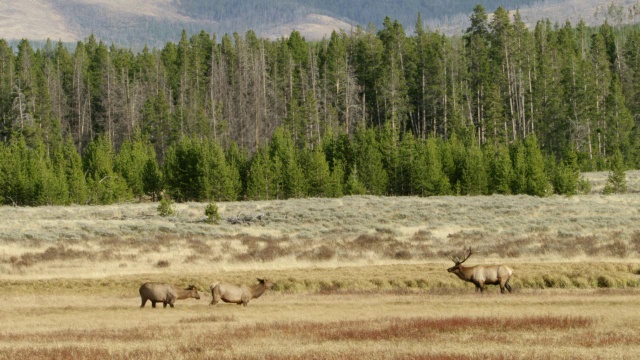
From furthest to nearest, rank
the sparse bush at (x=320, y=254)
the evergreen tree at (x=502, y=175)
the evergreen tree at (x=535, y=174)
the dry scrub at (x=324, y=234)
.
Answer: the evergreen tree at (x=502, y=175), the evergreen tree at (x=535, y=174), the sparse bush at (x=320, y=254), the dry scrub at (x=324, y=234)

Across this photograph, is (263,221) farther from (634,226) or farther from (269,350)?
(269,350)

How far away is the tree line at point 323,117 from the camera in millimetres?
72250

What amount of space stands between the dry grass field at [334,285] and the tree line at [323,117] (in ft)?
49.3

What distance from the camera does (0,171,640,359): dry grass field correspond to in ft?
55.1

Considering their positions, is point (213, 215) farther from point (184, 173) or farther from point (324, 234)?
point (184, 173)

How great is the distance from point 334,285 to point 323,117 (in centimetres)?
7929

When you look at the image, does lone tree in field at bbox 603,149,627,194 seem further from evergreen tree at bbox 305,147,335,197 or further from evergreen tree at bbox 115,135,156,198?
evergreen tree at bbox 115,135,156,198

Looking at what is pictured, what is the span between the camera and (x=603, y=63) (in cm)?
10681

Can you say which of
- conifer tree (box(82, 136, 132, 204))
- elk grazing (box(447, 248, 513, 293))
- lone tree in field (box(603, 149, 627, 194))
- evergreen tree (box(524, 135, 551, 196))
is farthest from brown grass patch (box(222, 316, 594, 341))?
conifer tree (box(82, 136, 132, 204))

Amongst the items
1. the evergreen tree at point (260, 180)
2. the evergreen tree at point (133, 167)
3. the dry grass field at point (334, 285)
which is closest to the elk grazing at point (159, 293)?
the dry grass field at point (334, 285)

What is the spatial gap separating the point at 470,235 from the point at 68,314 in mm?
25046

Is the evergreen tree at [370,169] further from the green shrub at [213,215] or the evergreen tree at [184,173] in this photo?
the green shrub at [213,215]

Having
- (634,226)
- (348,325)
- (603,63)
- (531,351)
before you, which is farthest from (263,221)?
(603,63)

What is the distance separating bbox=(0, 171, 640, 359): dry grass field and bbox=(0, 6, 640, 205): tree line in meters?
15.0
